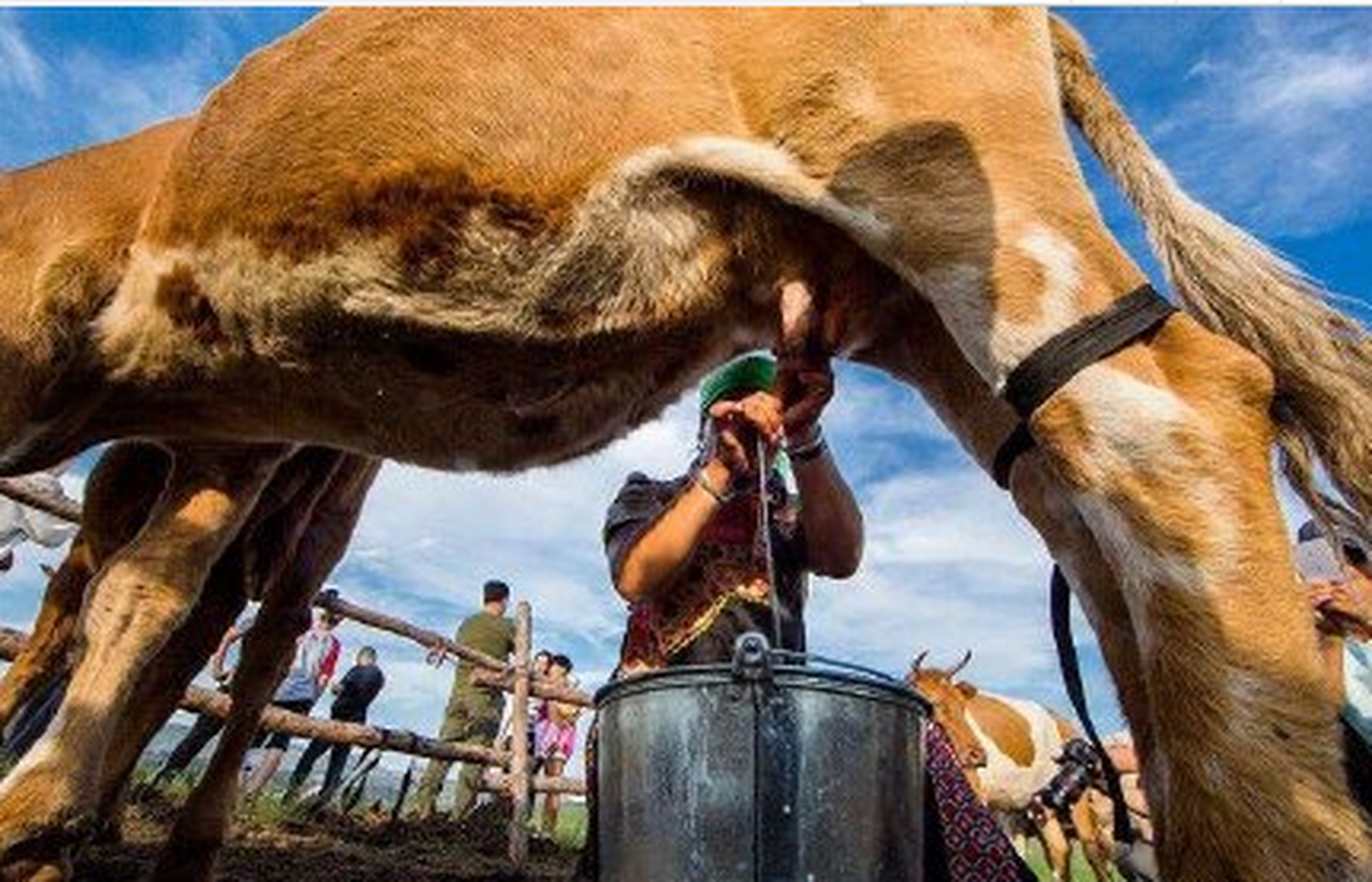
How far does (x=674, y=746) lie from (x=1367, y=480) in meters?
1.49

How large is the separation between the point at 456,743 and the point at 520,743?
0.75 metres

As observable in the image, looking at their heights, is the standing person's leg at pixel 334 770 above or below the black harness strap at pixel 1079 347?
above

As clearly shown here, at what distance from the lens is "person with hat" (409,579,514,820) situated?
12.8 metres

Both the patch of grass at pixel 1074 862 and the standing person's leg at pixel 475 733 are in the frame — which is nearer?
the standing person's leg at pixel 475 733

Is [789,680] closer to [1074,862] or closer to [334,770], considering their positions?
[334,770]

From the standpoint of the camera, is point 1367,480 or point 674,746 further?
point 1367,480

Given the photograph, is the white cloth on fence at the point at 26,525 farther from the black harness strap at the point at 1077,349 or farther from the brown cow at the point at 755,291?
the black harness strap at the point at 1077,349

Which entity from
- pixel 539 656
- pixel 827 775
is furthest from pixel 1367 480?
pixel 539 656

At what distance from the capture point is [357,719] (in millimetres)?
13047

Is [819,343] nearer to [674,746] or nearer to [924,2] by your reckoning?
[924,2]

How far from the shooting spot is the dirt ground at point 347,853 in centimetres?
561

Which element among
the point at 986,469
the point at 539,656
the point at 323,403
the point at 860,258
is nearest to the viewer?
the point at 860,258

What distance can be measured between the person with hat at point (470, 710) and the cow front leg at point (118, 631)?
8646 mm

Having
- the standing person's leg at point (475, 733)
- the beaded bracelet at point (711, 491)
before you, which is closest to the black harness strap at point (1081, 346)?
the beaded bracelet at point (711, 491)
